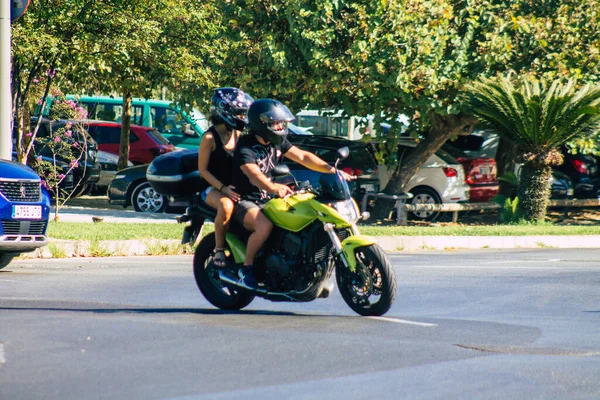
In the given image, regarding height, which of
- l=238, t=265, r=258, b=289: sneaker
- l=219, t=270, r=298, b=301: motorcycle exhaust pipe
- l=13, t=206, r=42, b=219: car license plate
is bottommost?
l=219, t=270, r=298, b=301: motorcycle exhaust pipe

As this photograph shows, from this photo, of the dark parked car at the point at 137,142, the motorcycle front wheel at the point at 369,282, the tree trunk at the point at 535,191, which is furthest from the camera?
the dark parked car at the point at 137,142

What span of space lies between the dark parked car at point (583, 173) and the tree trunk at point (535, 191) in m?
3.66

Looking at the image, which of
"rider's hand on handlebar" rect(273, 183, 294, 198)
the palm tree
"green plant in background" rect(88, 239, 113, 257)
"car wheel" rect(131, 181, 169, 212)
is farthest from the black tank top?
"car wheel" rect(131, 181, 169, 212)

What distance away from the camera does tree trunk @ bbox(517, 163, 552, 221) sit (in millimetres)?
20750

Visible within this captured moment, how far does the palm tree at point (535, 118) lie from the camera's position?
2020 centimetres

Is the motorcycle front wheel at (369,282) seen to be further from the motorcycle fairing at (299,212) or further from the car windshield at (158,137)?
the car windshield at (158,137)

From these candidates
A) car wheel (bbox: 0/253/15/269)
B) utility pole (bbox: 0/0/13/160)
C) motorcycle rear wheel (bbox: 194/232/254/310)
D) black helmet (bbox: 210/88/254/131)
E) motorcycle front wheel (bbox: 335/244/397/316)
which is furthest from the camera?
utility pole (bbox: 0/0/13/160)

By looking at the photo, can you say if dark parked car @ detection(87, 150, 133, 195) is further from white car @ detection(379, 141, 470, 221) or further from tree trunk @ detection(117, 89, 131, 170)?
white car @ detection(379, 141, 470, 221)

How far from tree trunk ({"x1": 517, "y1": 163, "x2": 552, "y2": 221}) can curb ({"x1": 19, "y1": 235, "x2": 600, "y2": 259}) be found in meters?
2.72

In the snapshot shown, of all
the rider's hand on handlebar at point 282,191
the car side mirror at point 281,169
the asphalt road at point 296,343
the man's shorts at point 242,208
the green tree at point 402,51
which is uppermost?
the green tree at point 402,51

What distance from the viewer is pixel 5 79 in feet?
42.5

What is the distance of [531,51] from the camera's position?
21844 millimetres

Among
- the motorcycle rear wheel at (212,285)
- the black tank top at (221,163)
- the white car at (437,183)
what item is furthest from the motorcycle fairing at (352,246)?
the white car at (437,183)

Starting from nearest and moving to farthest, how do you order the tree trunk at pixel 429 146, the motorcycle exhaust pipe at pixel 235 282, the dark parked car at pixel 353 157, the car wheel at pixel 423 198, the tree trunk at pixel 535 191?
the motorcycle exhaust pipe at pixel 235 282
the tree trunk at pixel 535 191
the dark parked car at pixel 353 157
the tree trunk at pixel 429 146
the car wheel at pixel 423 198
